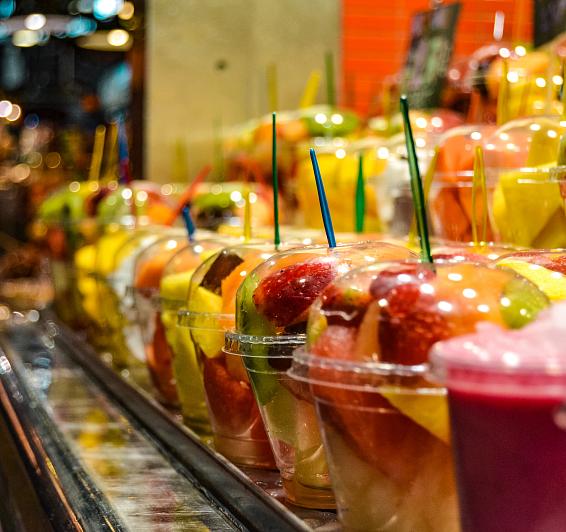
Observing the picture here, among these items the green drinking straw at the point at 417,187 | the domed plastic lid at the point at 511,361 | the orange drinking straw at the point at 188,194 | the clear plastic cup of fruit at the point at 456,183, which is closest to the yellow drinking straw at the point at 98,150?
the orange drinking straw at the point at 188,194

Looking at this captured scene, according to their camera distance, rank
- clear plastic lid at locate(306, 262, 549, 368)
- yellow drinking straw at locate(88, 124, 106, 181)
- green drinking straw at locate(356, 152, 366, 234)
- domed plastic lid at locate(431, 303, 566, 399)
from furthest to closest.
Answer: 1. yellow drinking straw at locate(88, 124, 106, 181)
2. green drinking straw at locate(356, 152, 366, 234)
3. clear plastic lid at locate(306, 262, 549, 368)
4. domed plastic lid at locate(431, 303, 566, 399)

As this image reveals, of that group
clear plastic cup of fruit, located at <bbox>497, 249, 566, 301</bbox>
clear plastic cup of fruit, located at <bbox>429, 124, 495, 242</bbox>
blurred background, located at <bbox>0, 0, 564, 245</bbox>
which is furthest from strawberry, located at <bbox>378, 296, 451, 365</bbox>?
blurred background, located at <bbox>0, 0, 564, 245</bbox>

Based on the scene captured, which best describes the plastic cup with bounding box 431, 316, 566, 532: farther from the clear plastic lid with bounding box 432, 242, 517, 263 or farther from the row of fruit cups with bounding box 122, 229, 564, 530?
the clear plastic lid with bounding box 432, 242, 517, 263

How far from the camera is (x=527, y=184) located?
1.32 meters

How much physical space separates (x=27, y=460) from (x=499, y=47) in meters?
1.39

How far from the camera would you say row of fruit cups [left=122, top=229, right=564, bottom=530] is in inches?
30.8

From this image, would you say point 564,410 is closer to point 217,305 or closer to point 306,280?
point 306,280

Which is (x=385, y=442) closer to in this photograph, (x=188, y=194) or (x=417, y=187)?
(x=417, y=187)

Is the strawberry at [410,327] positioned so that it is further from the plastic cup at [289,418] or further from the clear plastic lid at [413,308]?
→ the plastic cup at [289,418]

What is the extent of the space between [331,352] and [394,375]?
7cm

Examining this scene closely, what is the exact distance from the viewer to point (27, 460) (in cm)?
142

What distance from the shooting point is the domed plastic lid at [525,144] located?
52.3 inches

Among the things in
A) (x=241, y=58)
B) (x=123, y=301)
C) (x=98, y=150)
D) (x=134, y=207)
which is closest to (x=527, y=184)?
(x=123, y=301)

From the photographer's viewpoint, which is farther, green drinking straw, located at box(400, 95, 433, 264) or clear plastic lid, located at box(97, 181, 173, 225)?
clear plastic lid, located at box(97, 181, 173, 225)
